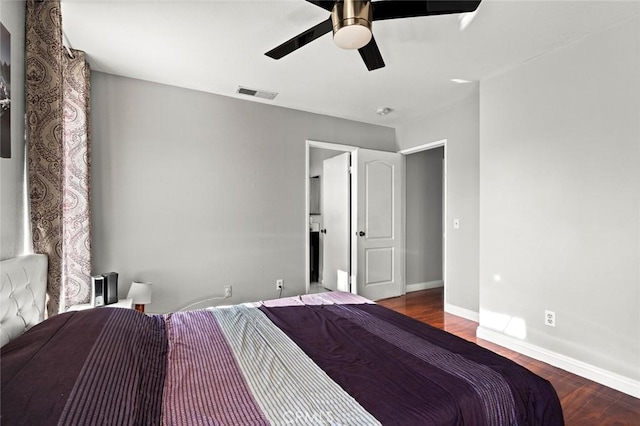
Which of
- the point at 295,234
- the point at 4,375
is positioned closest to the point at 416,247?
the point at 295,234

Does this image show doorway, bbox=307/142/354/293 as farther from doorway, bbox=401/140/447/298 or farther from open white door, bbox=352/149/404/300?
doorway, bbox=401/140/447/298

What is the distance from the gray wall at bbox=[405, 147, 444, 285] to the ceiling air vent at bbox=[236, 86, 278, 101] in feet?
7.93

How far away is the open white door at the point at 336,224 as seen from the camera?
4469 millimetres

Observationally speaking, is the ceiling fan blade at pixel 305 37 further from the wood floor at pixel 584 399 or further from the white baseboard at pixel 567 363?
the white baseboard at pixel 567 363

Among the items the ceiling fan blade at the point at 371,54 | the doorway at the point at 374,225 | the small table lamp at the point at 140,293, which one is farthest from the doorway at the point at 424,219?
the small table lamp at the point at 140,293

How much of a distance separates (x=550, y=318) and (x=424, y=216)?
2.55 metres

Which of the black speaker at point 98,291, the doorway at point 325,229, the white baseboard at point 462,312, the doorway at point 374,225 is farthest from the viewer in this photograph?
the doorway at point 325,229

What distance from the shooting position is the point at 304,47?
2.56m

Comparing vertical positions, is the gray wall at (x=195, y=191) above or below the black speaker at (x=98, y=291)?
above

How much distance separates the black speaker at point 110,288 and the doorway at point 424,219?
3.72 m

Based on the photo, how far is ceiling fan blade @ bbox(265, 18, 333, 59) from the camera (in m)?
1.79

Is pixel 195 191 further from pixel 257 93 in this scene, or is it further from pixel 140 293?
pixel 257 93

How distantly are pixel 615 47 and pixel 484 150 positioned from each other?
3.77ft

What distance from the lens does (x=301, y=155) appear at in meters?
4.03
